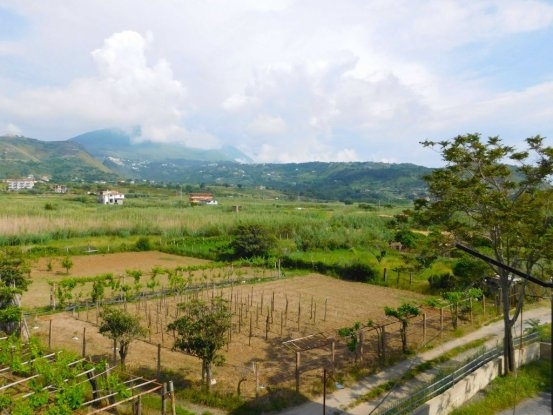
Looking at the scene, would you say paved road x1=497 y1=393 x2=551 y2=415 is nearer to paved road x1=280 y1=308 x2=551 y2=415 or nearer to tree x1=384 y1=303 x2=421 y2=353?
paved road x1=280 y1=308 x2=551 y2=415

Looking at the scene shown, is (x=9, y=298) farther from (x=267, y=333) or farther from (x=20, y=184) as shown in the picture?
(x=20, y=184)

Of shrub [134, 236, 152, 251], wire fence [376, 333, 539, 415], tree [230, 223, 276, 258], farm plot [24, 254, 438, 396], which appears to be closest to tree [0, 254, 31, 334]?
farm plot [24, 254, 438, 396]

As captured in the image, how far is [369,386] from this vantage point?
456 inches

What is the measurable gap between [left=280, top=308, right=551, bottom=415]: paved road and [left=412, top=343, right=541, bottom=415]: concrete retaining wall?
1105mm

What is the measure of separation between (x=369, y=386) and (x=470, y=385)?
2.44 metres

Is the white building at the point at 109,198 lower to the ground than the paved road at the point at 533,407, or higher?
higher

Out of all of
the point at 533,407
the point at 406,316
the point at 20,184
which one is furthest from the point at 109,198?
the point at 533,407

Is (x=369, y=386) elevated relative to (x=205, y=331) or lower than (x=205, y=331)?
lower

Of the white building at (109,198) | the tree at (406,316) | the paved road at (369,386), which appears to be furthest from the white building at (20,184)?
the paved road at (369,386)

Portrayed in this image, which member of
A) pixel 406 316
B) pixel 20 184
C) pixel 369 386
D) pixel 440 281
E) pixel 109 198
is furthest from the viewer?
pixel 20 184

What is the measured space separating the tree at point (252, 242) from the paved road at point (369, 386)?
16414mm

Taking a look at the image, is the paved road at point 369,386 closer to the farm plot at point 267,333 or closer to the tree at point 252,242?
the farm plot at point 267,333

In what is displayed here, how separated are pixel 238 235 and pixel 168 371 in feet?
63.2

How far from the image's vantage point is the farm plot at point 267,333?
1223 cm
